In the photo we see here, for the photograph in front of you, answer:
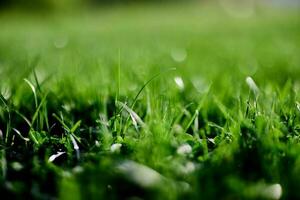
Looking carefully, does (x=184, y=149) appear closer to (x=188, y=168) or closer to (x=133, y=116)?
(x=188, y=168)

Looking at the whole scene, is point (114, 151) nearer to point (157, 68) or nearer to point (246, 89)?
point (246, 89)

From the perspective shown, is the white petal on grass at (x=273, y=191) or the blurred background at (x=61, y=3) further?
the blurred background at (x=61, y=3)

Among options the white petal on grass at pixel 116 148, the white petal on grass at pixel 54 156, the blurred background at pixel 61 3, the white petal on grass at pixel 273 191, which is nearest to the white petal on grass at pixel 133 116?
the white petal on grass at pixel 116 148

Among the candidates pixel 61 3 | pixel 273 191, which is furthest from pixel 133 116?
pixel 61 3

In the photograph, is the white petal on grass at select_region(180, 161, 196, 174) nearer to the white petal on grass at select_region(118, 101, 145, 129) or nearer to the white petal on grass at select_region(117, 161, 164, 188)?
the white petal on grass at select_region(117, 161, 164, 188)

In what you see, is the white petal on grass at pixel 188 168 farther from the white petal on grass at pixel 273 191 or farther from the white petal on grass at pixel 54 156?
the white petal on grass at pixel 54 156

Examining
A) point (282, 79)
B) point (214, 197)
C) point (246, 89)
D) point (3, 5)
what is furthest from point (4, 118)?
point (3, 5)
